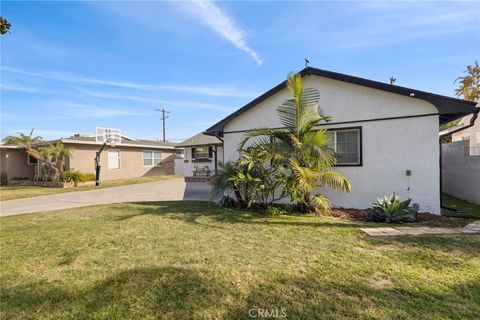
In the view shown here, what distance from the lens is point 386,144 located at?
24.6ft

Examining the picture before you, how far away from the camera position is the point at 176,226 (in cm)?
638

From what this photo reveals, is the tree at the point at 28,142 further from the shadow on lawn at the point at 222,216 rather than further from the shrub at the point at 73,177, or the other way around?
the shadow on lawn at the point at 222,216

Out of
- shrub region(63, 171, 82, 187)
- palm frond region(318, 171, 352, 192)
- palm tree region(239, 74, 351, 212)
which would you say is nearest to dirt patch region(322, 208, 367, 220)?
palm tree region(239, 74, 351, 212)

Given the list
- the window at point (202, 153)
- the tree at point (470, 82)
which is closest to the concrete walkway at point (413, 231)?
the window at point (202, 153)

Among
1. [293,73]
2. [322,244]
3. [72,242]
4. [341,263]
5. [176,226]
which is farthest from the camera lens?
[293,73]

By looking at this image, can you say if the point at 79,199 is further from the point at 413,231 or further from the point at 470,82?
the point at 470,82

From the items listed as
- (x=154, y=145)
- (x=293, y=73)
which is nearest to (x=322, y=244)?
(x=293, y=73)

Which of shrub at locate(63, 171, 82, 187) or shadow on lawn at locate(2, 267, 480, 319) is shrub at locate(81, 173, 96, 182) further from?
shadow on lawn at locate(2, 267, 480, 319)

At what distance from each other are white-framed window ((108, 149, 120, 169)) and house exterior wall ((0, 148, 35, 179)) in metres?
7.03

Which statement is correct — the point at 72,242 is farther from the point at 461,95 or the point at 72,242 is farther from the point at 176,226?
the point at 461,95

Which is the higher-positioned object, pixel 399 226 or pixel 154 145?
pixel 154 145

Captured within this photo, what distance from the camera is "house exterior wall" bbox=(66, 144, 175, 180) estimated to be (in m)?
19.6

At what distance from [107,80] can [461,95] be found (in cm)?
3206

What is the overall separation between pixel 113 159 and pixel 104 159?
819 millimetres
